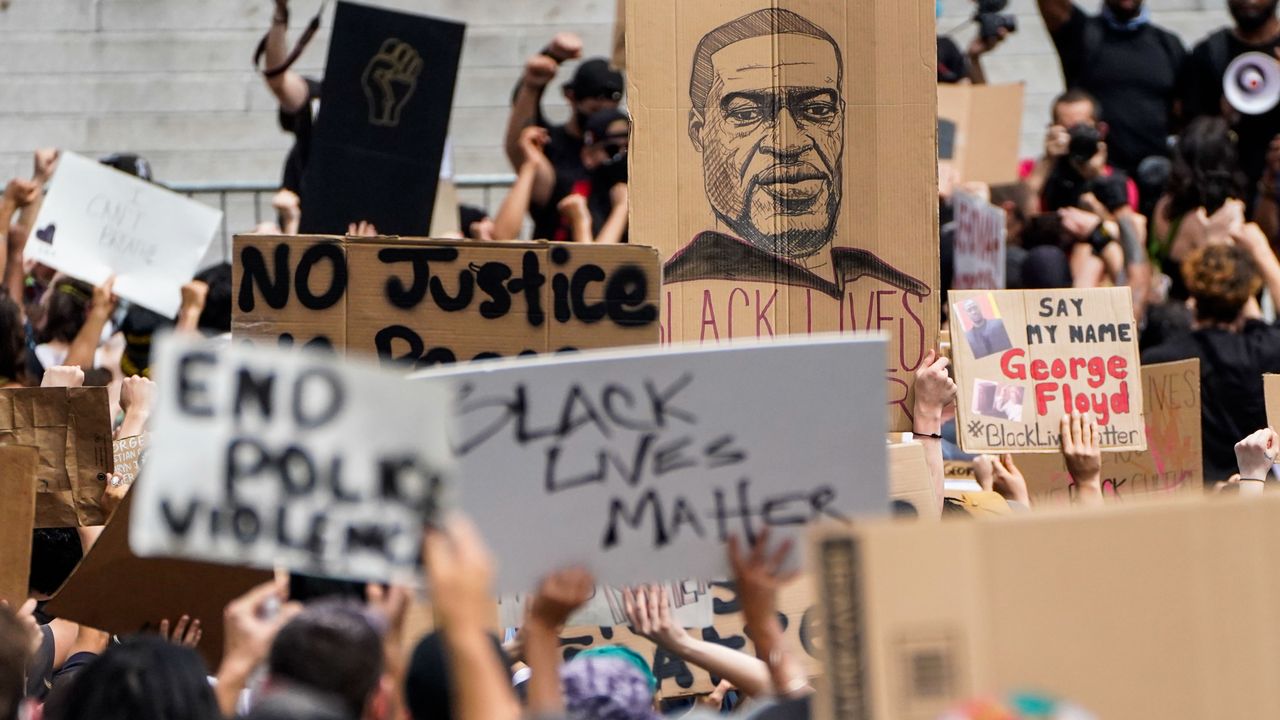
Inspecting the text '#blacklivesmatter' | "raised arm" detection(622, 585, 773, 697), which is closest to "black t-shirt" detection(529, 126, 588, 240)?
"raised arm" detection(622, 585, 773, 697)

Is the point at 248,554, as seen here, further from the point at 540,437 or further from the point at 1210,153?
the point at 1210,153

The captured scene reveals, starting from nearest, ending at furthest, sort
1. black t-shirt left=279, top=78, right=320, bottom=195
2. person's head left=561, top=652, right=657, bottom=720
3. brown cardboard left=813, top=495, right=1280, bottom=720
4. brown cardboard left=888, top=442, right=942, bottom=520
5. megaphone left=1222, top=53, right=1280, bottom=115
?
1. brown cardboard left=813, top=495, right=1280, bottom=720
2. person's head left=561, top=652, right=657, bottom=720
3. brown cardboard left=888, top=442, right=942, bottom=520
4. black t-shirt left=279, top=78, right=320, bottom=195
5. megaphone left=1222, top=53, right=1280, bottom=115

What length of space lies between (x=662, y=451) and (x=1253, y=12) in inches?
244

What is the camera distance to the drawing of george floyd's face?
4867mm

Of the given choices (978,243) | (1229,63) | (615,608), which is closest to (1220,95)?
(1229,63)

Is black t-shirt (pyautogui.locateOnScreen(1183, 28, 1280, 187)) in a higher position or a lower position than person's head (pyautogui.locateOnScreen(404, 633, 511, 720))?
higher

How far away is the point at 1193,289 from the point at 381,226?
2.60m

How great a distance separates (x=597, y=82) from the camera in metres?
7.43

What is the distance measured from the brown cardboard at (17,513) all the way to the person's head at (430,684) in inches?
57.5

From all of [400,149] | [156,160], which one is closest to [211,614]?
[400,149]

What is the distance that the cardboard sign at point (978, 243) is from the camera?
21.2 feet

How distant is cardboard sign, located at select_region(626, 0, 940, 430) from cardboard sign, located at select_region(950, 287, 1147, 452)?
23 cm

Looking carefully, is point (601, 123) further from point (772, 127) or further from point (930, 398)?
point (930, 398)

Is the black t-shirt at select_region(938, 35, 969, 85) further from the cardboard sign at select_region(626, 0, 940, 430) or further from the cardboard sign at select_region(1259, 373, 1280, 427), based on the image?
the cardboard sign at select_region(1259, 373, 1280, 427)
